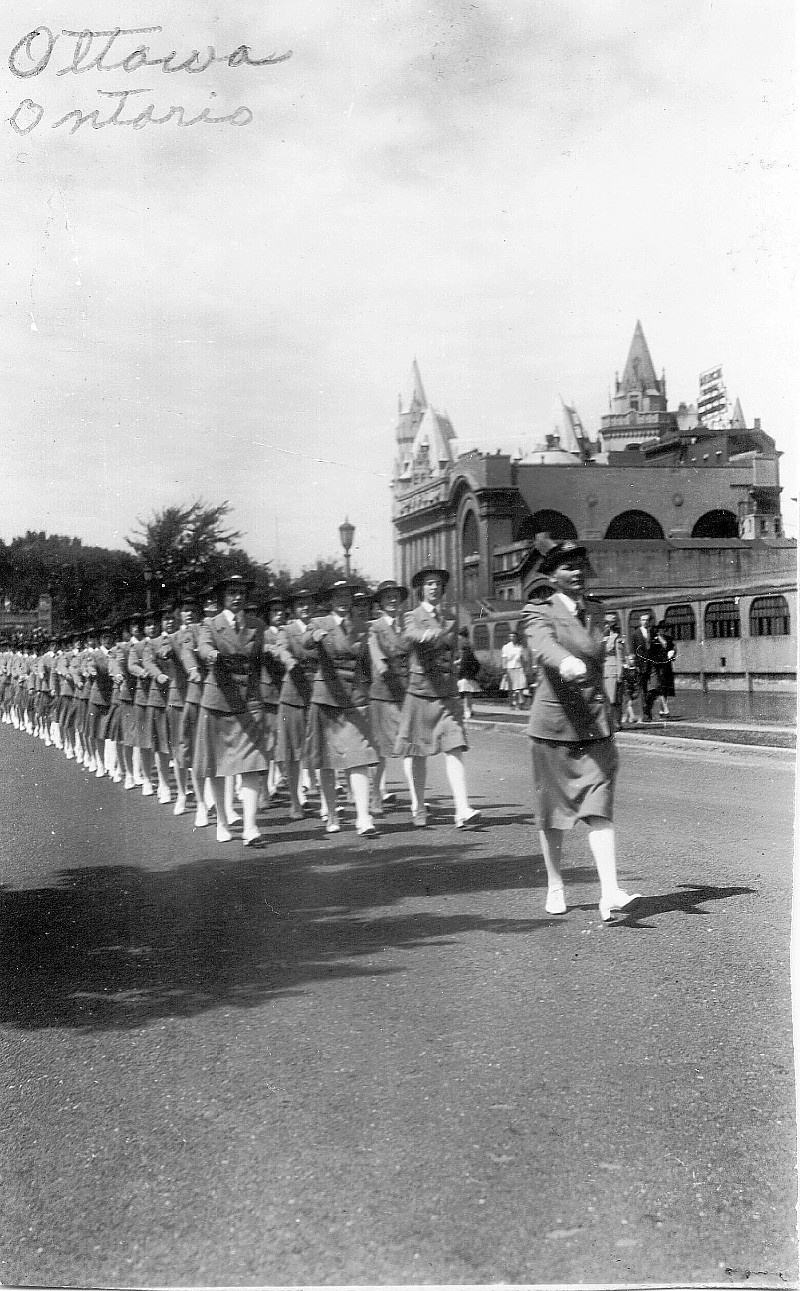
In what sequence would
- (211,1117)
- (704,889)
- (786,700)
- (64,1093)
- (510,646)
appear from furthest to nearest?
(510,646), (786,700), (704,889), (64,1093), (211,1117)

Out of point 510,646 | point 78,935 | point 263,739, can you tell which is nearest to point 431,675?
point 263,739

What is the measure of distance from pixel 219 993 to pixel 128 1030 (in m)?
0.47

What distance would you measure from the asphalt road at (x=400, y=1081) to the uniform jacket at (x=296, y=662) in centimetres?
292

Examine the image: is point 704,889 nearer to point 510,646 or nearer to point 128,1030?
point 128,1030

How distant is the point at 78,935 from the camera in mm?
5785

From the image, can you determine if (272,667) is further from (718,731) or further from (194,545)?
(718,731)

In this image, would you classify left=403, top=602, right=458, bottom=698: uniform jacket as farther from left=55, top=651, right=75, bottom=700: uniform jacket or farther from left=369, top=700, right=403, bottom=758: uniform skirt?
left=55, top=651, right=75, bottom=700: uniform jacket

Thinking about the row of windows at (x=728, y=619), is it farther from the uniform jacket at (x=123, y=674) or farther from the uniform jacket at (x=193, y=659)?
the uniform jacket at (x=193, y=659)

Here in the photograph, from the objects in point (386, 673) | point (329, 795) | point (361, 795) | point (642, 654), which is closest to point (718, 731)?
point (642, 654)

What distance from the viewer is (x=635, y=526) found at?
2876 inches

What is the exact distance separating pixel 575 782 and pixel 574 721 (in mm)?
282

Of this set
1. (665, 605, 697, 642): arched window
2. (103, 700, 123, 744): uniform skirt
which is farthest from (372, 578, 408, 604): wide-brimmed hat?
(665, 605, 697, 642): arched window

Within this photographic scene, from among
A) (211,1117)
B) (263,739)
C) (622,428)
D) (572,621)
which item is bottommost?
(211,1117)

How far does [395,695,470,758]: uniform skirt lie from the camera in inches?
349
